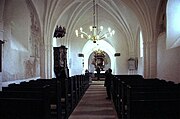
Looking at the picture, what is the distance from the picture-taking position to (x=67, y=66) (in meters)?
14.0

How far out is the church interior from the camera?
5.00 metres

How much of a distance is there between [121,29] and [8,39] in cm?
1690

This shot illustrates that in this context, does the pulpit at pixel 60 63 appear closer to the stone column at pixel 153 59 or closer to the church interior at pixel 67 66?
the church interior at pixel 67 66

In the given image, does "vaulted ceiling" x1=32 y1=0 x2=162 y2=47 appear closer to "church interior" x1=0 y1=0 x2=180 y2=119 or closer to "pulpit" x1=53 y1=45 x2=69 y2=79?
"church interior" x1=0 y1=0 x2=180 y2=119

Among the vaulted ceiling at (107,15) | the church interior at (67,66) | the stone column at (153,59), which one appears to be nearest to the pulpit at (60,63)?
the church interior at (67,66)

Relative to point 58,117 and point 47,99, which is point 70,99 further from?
point 47,99

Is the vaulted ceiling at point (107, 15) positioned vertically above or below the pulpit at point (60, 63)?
→ above

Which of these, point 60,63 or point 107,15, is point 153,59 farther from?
point 107,15

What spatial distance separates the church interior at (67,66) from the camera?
5004 millimetres

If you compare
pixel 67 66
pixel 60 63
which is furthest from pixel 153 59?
pixel 60 63

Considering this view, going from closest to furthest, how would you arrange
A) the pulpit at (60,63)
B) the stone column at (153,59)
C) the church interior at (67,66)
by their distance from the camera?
the church interior at (67,66) → the pulpit at (60,63) → the stone column at (153,59)

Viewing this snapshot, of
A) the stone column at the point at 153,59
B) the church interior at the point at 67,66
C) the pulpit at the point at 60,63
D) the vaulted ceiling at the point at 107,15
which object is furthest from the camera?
the vaulted ceiling at the point at 107,15

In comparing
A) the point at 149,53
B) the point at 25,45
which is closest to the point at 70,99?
the point at 25,45

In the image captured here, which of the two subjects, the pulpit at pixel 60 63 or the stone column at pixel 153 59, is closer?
the pulpit at pixel 60 63
